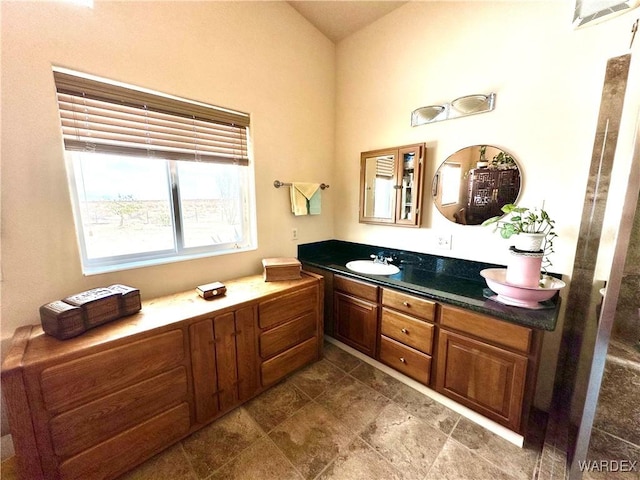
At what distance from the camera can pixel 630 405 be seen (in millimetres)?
1117

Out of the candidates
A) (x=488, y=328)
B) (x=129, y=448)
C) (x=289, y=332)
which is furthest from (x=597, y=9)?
(x=129, y=448)

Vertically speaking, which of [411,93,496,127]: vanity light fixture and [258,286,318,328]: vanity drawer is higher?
[411,93,496,127]: vanity light fixture

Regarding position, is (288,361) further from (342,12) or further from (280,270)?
(342,12)

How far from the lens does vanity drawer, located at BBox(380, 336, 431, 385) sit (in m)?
1.69

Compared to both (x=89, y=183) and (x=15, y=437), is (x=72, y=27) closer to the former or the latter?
(x=89, y=183)

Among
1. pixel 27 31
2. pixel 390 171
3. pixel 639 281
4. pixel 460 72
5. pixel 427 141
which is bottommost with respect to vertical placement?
pixel 639 281

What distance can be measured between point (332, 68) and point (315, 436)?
3048 millimetres

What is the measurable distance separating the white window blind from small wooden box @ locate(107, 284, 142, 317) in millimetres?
783

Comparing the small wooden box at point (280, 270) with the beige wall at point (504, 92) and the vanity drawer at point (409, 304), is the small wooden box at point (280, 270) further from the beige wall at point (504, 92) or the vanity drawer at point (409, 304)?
the beige wall at point (504, 92)

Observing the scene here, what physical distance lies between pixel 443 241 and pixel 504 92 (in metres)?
1.06

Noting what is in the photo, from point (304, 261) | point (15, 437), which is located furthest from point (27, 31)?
point (304, 261)

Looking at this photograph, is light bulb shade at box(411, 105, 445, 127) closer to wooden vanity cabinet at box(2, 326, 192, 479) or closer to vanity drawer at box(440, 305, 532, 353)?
vanity drawer at box(440, 305, 532, 353)

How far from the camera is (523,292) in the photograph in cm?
135

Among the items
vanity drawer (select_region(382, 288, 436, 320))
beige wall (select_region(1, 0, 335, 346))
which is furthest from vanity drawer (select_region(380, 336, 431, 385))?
beige wall (select_region(1, 0, 335, 346))
